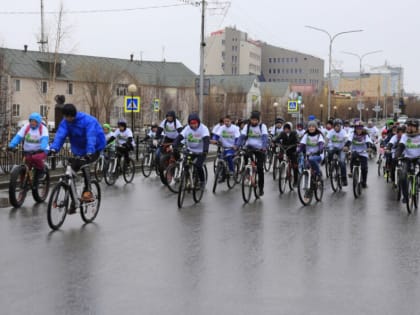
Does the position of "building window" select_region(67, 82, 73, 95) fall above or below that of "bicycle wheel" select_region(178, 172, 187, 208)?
above

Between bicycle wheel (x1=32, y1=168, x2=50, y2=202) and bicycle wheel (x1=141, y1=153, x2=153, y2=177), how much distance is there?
669 cm

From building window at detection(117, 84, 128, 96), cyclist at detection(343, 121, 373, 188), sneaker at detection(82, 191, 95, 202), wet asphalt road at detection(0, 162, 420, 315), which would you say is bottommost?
wet asphalt road at detection(0, 162, 420, 315)

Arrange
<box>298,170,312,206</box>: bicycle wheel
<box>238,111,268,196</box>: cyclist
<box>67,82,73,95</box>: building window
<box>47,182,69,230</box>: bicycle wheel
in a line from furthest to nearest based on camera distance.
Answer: <box>67,82,73,95</box>: building window, <box>238,111,268,196</box>: cyclist, <box>298,170,312,206</box>: bicycle wheel, <box>47,182,69,230</box>: bicycle wheel

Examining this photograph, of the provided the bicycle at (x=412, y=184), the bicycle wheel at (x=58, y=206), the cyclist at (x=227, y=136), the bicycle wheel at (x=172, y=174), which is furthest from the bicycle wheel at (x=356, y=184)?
the bicycle wheel at (x=58, y=206)

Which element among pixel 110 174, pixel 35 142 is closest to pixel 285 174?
pixel 110 174

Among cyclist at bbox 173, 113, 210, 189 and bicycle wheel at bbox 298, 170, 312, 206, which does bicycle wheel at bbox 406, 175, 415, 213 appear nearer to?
bicycle wheel at bbox 298, 170, 312, 206

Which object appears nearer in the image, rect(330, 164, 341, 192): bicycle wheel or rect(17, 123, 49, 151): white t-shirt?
rect(17, 123, 49, 151): white t-shirt

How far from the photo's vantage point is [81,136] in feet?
34.4

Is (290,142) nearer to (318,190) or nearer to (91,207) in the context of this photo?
(318,190)

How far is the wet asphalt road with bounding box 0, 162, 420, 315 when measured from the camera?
616cm

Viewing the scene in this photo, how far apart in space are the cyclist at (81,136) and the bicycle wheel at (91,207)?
0.19 m

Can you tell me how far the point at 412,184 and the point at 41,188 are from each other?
7527 millimetres

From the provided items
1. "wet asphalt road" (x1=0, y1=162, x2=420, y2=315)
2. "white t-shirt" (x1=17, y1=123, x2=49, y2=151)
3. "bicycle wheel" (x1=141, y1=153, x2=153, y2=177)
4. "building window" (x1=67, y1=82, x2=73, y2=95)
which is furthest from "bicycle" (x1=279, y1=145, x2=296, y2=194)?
"building window" (x1=67, y1=82, x2=73, y2=95)

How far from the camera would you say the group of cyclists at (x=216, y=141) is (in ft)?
34.3
